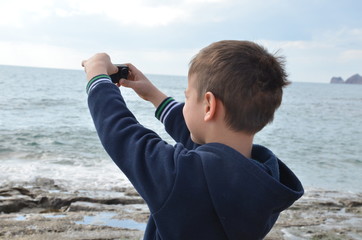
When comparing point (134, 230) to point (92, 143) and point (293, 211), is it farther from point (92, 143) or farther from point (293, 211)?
point (92, 143)

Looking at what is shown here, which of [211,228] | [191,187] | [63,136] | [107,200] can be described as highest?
[191,187]

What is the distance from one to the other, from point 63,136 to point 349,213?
10.5m

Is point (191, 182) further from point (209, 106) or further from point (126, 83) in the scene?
point (126, 83)

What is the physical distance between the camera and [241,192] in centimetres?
148

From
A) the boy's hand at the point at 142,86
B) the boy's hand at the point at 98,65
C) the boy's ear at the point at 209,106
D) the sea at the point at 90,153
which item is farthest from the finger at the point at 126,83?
the sea at the point at 90,153

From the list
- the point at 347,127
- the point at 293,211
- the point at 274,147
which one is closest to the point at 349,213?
the point at 293,211

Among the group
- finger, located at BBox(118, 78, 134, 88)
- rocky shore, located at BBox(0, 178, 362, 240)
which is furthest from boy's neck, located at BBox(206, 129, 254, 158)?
rocky shore, located at BBox(0, 178, 362, 240)

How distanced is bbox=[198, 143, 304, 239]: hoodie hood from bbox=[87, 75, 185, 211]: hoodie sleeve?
5.3 inches

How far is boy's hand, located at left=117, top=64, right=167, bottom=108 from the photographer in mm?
2089

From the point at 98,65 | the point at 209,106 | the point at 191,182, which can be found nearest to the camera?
the point at 191,182

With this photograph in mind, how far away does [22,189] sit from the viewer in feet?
23.4

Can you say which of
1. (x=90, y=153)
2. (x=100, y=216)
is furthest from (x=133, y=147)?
(x=90, y=153)

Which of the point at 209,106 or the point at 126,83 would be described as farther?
the point at 126,83

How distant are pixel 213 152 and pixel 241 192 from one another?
0.16m
